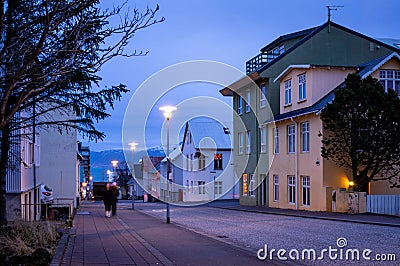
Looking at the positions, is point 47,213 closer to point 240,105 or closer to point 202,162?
point 240,105

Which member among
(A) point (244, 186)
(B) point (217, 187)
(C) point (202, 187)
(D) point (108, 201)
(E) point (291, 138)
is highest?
(E) point (291, 138)

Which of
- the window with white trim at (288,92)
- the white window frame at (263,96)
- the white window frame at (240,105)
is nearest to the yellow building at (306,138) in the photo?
the window with white trim at (288,92)

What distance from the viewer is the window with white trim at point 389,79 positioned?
3244cm

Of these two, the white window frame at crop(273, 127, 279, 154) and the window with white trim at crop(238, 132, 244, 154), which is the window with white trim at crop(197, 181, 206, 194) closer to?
the window with white trim at crop(238, 132, 244, 154)

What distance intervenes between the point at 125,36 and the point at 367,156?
887 inches

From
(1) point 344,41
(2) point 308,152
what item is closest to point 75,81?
(2) point 308,152

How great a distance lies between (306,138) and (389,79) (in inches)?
238

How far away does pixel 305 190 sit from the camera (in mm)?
35031

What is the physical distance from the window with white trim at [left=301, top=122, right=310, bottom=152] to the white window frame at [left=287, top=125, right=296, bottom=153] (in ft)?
4.31

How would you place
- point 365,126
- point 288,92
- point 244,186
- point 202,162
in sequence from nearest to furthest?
point 365,126 < point 288,92 < point 244,186 < point 202,162

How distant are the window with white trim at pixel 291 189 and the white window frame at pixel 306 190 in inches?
61.1

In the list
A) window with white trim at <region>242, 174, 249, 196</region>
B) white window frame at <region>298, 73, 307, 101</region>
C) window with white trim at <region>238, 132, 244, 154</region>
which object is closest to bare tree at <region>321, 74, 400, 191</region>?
white window frame at <region>298, 73, 307, 101</region>

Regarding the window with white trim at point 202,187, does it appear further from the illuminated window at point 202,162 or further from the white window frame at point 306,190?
the white window frame at point 306,190

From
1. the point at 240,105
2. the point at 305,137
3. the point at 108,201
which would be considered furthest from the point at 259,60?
the point at 108,201
